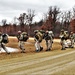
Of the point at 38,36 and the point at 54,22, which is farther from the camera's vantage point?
the point at 54,22

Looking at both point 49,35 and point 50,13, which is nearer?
point 49,35

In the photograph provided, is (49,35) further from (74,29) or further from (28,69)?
(74,29)

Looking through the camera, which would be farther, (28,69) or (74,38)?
(74,38)

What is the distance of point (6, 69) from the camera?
15.2m

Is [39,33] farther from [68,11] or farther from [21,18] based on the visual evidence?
[21,18]

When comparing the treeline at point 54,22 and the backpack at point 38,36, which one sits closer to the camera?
the backpack at point 38,36

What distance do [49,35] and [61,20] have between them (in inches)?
2968

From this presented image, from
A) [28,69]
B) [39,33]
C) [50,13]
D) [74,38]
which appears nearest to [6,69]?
[28,69]

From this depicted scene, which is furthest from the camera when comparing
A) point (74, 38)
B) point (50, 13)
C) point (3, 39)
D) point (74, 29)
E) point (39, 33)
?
point (50, 13)

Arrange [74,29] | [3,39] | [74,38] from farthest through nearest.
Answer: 1. [74,29]
2. [74,38]
3. [3,39]

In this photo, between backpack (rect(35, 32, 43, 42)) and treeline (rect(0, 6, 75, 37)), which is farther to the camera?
treeline (rect(0, 6, 75, 37))

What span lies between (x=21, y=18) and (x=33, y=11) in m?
5.81

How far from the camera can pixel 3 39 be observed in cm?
2466

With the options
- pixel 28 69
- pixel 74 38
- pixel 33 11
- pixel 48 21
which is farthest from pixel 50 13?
pixel 28 69
